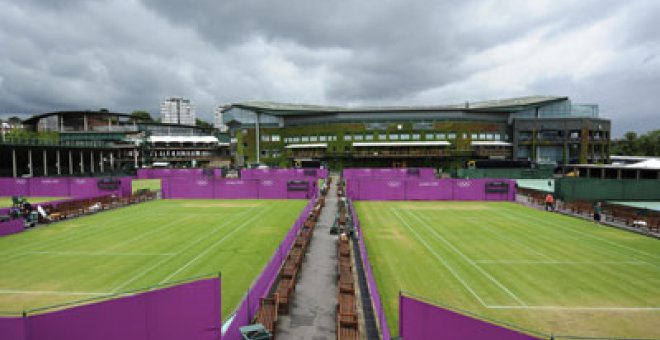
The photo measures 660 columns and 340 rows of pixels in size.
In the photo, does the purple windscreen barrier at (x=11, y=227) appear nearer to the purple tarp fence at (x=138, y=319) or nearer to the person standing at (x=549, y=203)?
the purple tarp fence at (x=138, y=319)

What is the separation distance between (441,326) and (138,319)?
656 centimetres

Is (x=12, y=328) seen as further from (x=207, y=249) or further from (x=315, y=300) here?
(x=207, y=249)

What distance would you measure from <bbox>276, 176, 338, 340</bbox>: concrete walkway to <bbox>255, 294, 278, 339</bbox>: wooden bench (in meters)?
0.47

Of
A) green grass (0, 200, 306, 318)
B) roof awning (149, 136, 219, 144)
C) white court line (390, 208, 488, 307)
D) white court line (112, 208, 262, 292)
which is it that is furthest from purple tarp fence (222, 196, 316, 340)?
roof awning (149, 136, 219, 144)

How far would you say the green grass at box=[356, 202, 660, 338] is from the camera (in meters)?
11.2

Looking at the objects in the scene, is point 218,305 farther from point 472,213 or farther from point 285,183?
point 285,183

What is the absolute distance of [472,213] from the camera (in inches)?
1225

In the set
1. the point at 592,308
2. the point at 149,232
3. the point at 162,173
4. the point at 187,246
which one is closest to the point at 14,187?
the point at 162,173

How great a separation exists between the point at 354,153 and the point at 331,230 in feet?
210

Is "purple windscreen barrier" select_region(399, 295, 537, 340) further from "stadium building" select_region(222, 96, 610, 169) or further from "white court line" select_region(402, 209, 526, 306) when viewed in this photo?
"stadium building" select_region(222, 96, 610, 169)

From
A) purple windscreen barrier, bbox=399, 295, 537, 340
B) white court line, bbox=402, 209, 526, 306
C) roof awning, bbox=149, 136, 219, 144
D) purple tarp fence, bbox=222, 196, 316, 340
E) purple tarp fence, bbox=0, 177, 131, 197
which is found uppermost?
roof awning, bbox=149, 136, 219, 144

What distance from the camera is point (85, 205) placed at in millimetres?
31375

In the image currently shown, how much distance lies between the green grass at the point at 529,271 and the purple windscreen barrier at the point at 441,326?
2570 millimetres

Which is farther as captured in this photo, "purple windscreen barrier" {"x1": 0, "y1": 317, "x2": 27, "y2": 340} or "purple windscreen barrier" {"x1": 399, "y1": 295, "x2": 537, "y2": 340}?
"purple windscreen barrier" {"x1": 0, "y1": 317, "x2": 27, "y2": 340}
